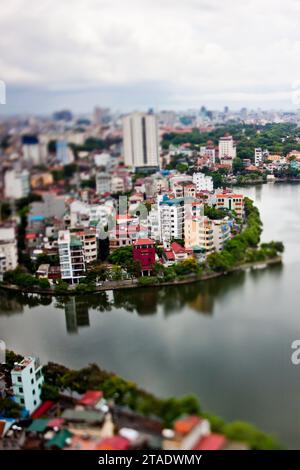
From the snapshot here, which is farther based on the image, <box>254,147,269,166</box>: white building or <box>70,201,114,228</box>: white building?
<box>70,201,114,228</box>: white building

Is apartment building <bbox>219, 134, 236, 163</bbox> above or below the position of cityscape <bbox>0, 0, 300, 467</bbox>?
above

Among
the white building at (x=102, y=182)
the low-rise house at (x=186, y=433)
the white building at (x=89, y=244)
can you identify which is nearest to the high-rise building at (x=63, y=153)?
the white building at (x=102, y=182)

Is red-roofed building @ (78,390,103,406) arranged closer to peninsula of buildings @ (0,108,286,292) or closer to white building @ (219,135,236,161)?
peninsula of buildings @ (0,108,286,292)

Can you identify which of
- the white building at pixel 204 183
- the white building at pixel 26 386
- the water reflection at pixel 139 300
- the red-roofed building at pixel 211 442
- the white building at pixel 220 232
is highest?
the white building at pixel 204 183

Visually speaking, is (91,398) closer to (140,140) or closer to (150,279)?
(150,279)

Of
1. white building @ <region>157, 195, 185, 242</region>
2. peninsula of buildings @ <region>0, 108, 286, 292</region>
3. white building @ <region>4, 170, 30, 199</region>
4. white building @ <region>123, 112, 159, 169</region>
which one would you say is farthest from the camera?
white building @ <region>157, 195, 185, 242</region>

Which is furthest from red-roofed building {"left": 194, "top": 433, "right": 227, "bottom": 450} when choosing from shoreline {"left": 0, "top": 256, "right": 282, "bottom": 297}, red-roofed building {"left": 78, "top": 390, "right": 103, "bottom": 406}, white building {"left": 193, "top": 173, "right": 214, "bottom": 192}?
white building {"left": 193, "top": 173, "right": 214, "bottom": 192}

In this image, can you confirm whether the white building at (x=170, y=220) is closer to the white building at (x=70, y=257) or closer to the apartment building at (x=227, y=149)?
the apartment building at (x=227, y=149)

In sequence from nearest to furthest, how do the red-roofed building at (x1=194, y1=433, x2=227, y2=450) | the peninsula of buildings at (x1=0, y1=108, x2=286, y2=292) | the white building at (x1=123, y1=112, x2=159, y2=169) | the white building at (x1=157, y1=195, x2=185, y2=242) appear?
the red-roofed building at (x1=194, y1=433, x2=227, y2=450)
the peninsula of buildings at (x1=0, y1=108, x2=286, y2=292)
the white building at (x1=123, y1=112, x2=159, y2=169)
the white building at (x1=157, y1=195, x2=185, y2=242)
